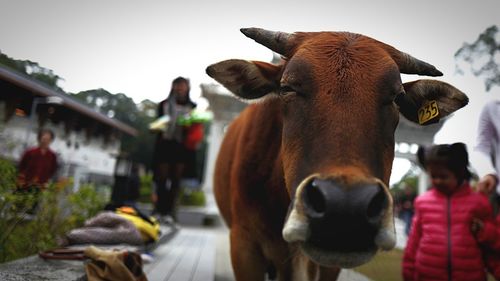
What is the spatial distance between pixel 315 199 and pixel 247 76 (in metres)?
1.18

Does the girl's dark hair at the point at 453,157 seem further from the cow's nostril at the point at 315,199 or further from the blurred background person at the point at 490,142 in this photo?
the cow's nostril at the point at 315,199

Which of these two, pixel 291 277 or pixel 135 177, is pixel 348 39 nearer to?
pixel 291 277

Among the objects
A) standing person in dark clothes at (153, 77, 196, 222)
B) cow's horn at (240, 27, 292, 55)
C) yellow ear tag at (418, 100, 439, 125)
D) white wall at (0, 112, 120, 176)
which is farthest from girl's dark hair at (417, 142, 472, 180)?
standing person in dark clothes at (153, 77, 196, 222)

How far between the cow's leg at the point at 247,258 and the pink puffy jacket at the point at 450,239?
5.05 ft

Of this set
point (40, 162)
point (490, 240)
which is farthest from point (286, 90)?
point (40, 162)

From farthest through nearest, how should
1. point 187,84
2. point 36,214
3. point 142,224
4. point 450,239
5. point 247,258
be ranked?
point 187,84
point 142,224
point 36,214
point 450,239
point 247,258

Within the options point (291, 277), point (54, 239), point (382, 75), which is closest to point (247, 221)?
point (291, 277)

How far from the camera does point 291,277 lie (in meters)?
3.11

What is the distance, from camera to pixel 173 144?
7.05 meters

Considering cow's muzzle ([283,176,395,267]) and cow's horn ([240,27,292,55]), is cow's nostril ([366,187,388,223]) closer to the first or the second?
cow's muzzle ([283,176,395,267])

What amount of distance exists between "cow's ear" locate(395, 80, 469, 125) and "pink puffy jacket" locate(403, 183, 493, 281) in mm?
1249

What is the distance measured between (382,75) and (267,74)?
30.3 inches

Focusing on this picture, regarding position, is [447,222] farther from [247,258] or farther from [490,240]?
[247,258]

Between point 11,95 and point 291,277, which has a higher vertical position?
point 11,95
